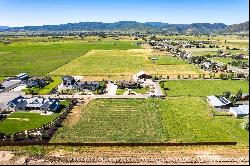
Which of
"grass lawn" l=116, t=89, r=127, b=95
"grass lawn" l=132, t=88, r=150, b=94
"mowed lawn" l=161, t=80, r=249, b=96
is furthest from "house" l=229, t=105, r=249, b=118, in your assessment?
"grass lawn" l=116, t=89, r=127, b=95

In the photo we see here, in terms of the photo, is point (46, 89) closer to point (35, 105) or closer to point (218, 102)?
point (35, 105)

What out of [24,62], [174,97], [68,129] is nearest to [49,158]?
[68,129]

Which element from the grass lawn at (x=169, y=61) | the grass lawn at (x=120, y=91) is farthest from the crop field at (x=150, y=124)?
the grass lawn at (x=169, y=61)

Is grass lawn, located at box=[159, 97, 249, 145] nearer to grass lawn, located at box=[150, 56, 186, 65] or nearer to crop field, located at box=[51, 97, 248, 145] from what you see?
crop field, located at box=[51, 97, 248, 145]

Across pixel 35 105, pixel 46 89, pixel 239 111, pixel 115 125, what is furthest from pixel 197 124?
pixel 46 89

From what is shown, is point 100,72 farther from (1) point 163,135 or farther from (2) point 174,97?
(1) point 163,135

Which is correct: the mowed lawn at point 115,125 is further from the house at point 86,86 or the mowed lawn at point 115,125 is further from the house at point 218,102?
the house at point 86,86
